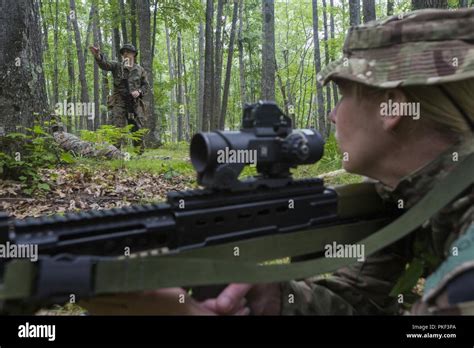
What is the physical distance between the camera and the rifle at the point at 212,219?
143cm

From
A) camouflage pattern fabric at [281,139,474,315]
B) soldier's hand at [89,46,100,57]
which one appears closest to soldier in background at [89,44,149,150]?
soldier's hand at [89,46,100,57]

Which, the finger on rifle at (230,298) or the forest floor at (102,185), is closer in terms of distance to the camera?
the finger on rifle at (230,298)

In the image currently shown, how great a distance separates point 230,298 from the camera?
6.18 ft

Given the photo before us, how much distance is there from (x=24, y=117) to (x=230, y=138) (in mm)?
5467

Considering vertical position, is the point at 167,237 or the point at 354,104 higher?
the point at 354,104

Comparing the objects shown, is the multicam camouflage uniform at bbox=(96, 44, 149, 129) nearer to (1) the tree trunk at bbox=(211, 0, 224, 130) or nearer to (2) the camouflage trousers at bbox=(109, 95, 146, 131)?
(2) the camouflage trousers at bbox=(109, 95, 146, 131)

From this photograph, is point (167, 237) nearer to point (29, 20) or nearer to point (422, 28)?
point (422, 28)

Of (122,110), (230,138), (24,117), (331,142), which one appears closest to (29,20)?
(24,117)

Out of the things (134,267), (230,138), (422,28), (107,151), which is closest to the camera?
(134,267)

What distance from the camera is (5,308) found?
1.43 meters

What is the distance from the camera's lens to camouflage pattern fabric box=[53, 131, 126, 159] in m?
9.35

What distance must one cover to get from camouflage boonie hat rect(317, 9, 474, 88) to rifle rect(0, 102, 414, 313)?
0.43 metres
